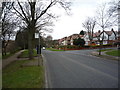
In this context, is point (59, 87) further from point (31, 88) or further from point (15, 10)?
point (15, 10)

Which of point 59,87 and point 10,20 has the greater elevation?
point 10,20

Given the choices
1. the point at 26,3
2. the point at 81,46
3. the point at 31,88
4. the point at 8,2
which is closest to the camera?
the point at 31,88

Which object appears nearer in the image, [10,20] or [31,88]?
[31,88]

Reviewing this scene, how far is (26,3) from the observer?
490 inches

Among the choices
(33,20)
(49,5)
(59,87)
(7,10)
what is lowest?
(59,87)

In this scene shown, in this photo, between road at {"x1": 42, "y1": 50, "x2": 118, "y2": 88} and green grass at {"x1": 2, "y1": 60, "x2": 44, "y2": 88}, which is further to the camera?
road at {"x1": 42, "y1": 50, "x2": 118, "y2": 88}

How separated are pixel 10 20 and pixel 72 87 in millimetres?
12385

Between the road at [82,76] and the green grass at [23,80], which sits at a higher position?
the green grass at [23,80]

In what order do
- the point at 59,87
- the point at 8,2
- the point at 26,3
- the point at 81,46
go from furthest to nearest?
the point at 81,46
the point at 26,3
the point at 8,2
the point at 59,87

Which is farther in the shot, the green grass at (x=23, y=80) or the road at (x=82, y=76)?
the road at (x=82, y=76)

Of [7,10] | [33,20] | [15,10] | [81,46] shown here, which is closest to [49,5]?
[33,20]

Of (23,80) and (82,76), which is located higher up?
(23,80)

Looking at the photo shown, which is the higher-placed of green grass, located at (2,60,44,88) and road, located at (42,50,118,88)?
green grass, located at (2,60,44,88)

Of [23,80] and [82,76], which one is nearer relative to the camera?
[23,80]
